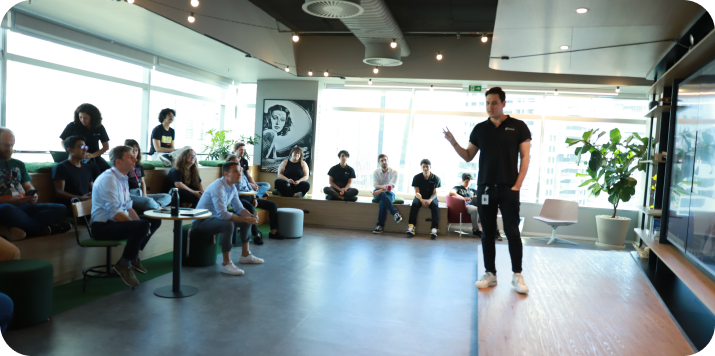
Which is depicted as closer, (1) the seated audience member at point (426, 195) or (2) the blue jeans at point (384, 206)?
(1) the seated audience member at point (426, 195)

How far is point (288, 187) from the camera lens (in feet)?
28.6

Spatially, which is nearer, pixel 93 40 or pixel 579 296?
pixel 579 296

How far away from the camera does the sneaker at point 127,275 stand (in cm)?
426

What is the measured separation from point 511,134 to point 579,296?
1319 mm

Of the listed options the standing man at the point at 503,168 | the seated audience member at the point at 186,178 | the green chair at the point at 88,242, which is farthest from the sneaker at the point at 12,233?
the standing man at the point at 503,168

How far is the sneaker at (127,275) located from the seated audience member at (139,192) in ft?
3.81

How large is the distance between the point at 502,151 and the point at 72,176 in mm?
4107

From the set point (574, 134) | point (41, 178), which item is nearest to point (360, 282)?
point (41, 178)

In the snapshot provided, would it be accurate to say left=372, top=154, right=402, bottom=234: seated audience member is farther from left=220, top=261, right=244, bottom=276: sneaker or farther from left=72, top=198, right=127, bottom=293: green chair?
left=72, top=198, right=127, bottom=293: green chair

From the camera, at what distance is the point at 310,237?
24.2 ft

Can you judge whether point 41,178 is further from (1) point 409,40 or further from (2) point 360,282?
(1) point 409,40

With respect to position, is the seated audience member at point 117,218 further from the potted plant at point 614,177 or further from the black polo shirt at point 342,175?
the potted plant at point 614,177

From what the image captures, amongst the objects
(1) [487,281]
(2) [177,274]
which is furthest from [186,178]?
(1) [487,281]

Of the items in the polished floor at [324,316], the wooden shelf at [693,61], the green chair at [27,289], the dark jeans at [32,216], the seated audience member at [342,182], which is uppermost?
the wooden shelf at [693,61]
